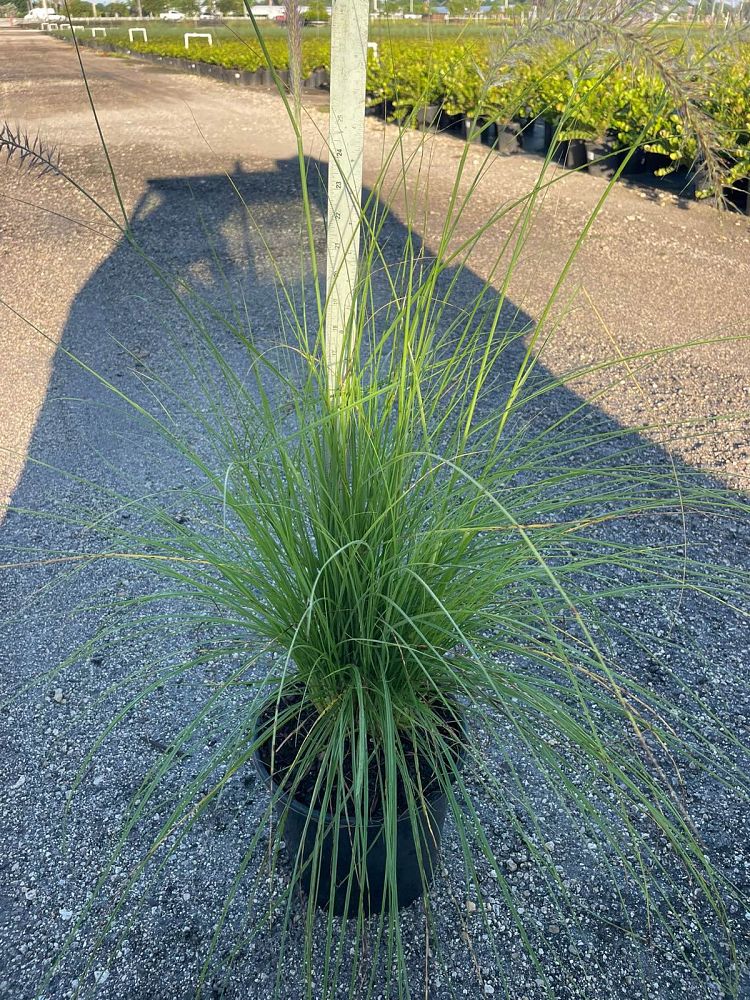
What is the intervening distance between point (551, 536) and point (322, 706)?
0.49 meters

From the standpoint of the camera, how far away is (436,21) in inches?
52.6

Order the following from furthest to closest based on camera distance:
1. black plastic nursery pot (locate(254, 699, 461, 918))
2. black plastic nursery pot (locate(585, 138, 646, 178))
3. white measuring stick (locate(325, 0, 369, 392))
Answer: black plastic nursery pot (locate(585, 138, 646, 178)), white measuring stick (locate(325, 0, 369, 392)), black plastic nursery pot (locate(254, 699, 461, 918))

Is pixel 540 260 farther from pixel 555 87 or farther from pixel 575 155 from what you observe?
pixel 575 155

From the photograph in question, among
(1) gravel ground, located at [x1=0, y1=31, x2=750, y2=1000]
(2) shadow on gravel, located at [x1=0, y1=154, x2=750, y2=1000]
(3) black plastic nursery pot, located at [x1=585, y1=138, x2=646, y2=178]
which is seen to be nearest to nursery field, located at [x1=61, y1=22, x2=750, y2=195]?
(3) black plastic nursery pot, located at [x1=585, y1=138, x2=646, y2=178]

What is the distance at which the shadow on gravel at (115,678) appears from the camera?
1.43 metres

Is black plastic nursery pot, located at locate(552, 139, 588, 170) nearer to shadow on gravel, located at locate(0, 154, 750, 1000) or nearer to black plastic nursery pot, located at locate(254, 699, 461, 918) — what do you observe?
shadow on gravel, located at locate(0, 154, 750, 1000)

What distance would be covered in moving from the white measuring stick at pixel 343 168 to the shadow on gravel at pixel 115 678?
0.20 metres

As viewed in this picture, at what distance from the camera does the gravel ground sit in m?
1.42

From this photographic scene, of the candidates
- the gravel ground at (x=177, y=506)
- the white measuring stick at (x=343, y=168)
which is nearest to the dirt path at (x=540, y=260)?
the gravel ground at (x=177, y=506)

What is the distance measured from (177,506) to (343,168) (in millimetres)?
1372

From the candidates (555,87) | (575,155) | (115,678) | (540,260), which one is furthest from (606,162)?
(115,678)

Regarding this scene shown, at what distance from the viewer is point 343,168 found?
155 cm

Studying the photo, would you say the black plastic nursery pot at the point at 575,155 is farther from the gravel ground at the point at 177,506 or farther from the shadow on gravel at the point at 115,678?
the shadow on gravel at the point at 115,678

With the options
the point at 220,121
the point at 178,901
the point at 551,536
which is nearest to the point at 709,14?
the point at 551,536
